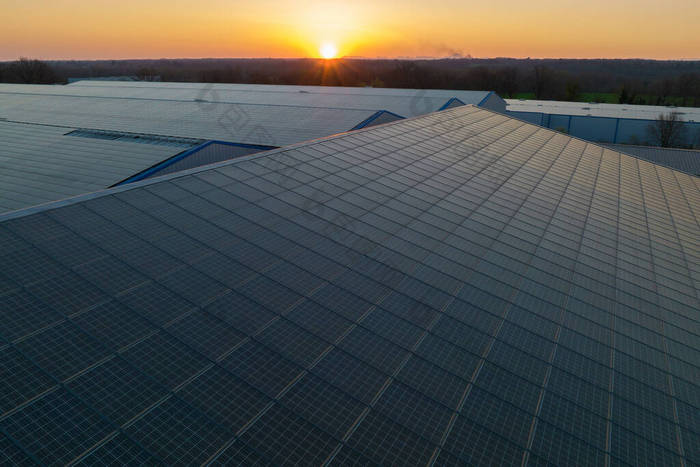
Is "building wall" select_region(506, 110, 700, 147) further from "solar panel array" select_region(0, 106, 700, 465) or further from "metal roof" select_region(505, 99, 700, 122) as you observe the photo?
"solar panel array" select_region(0, 106, 700, 465)

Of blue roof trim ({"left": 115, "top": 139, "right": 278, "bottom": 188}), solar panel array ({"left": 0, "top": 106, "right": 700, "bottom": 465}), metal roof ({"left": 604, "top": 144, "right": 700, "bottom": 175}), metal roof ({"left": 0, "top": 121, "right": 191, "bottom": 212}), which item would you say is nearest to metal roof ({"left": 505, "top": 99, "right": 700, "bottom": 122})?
metal roof ({"left": 604, "top": 144, "right": 700, "bottom": 175})

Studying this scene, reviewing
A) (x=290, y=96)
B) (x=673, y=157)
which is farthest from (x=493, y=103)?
(x=290, y=96)

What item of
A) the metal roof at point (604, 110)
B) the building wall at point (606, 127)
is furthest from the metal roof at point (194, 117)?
the metal roof at point (604, 110)

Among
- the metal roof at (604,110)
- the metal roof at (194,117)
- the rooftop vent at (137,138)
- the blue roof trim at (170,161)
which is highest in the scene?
the metal roof at (604,110)

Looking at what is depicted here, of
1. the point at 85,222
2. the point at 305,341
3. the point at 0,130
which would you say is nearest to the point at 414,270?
the point at 305,341

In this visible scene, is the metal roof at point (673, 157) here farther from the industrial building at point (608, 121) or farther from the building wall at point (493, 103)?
the industrial building at point (608, 121)

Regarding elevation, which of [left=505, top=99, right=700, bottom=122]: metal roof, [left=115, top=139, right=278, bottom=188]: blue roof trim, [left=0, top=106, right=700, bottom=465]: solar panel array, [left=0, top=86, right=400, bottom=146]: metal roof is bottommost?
[left=0, top=106, right=700, bottom=465]: solar panel array

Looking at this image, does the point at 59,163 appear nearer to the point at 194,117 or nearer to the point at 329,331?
the point at 194,117
